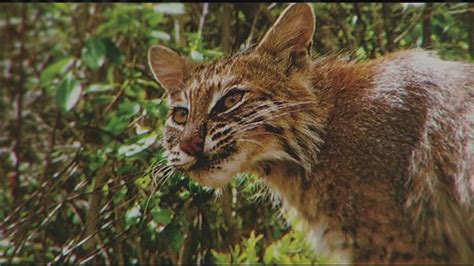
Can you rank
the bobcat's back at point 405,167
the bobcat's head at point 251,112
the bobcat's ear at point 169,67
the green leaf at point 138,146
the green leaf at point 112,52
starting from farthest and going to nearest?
the green leaf at point 112,52
the green leaf at point 138,146
the bobcat's ear at point 169,67
the bobcat's head at point 251,112
the bobcat's back at point 405,167

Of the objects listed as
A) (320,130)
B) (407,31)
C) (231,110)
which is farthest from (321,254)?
(407,31)

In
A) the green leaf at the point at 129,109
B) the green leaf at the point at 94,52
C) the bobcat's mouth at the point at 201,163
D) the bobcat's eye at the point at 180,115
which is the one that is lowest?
the bobcat's mouth at the point at 201,163

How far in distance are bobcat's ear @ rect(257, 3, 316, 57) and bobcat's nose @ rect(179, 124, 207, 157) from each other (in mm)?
336

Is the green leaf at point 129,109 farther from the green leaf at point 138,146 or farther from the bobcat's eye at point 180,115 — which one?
the bobcat's eye at point 180,115

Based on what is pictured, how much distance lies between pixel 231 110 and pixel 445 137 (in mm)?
612

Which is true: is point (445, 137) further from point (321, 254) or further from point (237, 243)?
point (237, 243)

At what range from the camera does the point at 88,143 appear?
3.47 m

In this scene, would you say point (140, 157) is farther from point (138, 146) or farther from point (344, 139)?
point (344, 139)

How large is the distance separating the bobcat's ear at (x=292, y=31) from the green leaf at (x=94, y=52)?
840 millimetres

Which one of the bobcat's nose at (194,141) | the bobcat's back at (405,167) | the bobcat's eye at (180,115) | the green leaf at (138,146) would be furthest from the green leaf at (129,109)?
the bobcat's back at (405,167)

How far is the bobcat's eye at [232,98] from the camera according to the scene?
2.26 meters

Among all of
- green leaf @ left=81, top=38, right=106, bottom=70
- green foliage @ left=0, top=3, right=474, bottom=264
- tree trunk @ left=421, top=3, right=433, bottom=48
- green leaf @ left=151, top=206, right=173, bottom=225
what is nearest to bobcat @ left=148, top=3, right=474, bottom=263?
green foliage @ left=0, top=3, right=474, bottom=264

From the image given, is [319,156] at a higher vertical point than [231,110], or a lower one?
lower

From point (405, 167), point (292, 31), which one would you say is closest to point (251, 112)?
point (292, 31)
